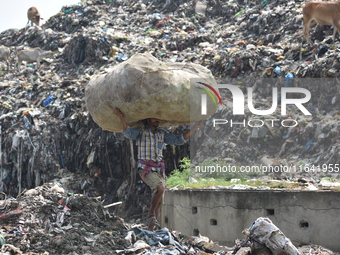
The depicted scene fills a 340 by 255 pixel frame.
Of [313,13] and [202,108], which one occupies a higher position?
[313,13]

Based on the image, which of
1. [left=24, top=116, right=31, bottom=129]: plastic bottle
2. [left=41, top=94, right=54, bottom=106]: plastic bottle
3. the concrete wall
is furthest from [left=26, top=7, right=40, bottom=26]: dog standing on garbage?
the concrete wall

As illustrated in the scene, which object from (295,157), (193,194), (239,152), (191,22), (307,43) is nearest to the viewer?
(193,194)

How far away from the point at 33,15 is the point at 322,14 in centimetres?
1384

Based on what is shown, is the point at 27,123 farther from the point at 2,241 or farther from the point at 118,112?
the point at 2,241

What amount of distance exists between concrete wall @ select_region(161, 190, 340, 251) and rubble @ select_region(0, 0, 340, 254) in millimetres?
361

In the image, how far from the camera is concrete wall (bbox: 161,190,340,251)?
236 inches

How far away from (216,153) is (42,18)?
1451 cm

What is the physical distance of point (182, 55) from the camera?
14.3 m

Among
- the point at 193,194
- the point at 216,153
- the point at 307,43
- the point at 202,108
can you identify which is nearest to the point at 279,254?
the point at 202,108

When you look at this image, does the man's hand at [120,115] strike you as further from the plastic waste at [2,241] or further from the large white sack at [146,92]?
the plastic waste at [2,241]

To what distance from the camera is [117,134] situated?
40.3 ft

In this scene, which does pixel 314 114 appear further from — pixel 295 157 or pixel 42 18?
pixel 42 18

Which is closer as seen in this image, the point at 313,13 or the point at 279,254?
the point at 279,254

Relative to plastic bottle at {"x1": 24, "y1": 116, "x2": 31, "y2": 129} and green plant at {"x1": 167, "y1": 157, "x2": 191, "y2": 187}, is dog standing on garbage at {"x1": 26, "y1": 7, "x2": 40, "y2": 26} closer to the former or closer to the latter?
plastic bottle at {"x1": 24, "y1": 116, "x2": 31, "y2": 129}
